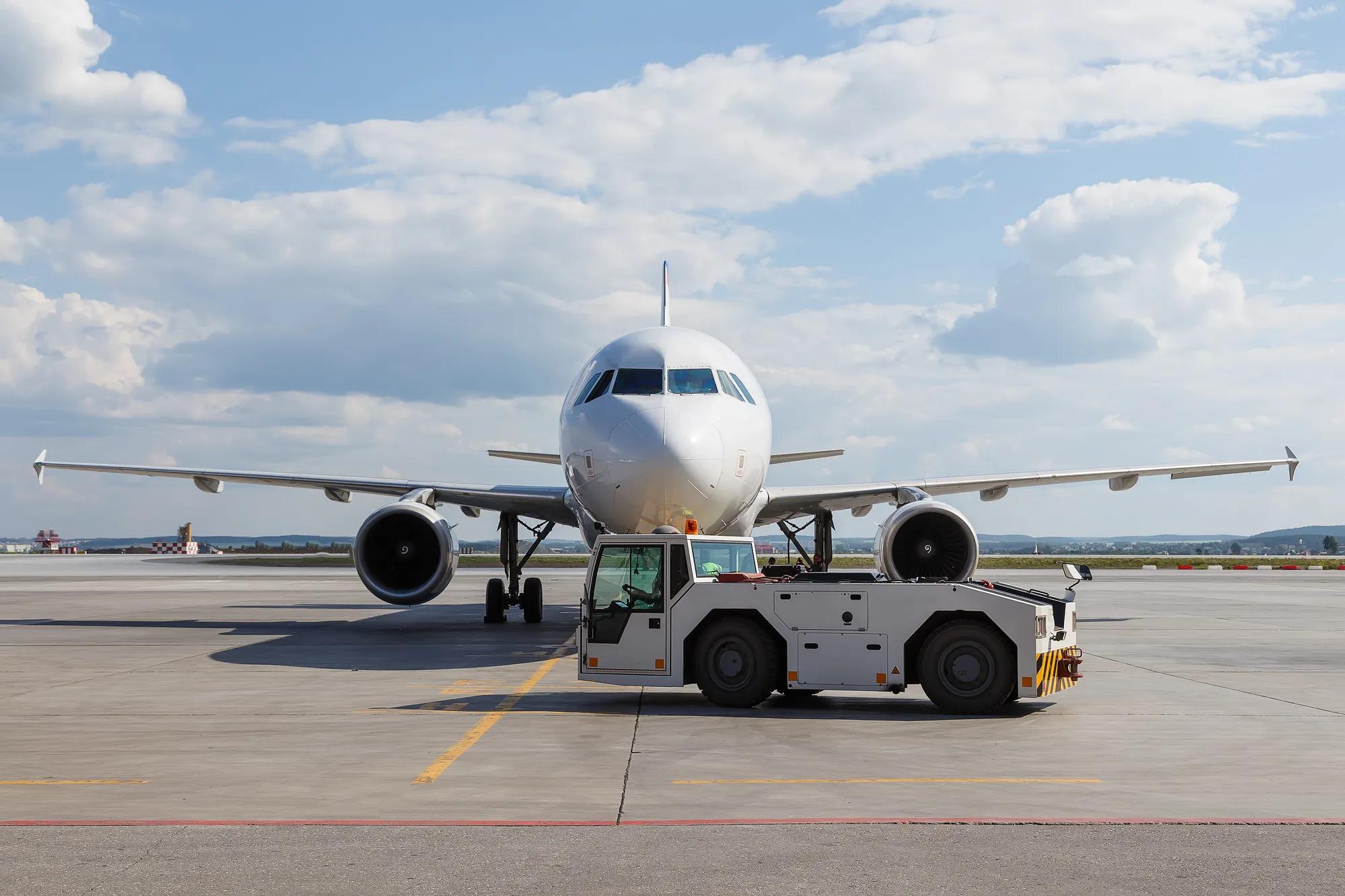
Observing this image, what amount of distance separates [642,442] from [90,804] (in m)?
8.48

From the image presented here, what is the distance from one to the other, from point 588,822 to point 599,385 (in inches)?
398

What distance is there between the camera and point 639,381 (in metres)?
15.9

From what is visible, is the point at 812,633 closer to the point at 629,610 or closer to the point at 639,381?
the point at 629,610

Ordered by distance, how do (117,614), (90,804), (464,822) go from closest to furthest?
(464,822)
(90,804)
(117,614)

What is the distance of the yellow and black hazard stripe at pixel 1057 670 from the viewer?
11.2 meters

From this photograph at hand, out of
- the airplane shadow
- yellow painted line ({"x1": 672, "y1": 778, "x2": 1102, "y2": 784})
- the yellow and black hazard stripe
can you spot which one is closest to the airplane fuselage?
the airplane shadow

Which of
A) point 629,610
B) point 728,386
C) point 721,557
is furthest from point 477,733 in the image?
point 728,386

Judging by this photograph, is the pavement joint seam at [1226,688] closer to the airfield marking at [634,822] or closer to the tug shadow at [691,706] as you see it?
the tug shadow at [691,706]

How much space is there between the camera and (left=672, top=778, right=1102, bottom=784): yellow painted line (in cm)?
782

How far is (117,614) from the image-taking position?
82.0 ft

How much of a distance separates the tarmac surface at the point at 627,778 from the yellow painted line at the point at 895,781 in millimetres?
29

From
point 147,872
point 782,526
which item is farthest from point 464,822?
point 782,526

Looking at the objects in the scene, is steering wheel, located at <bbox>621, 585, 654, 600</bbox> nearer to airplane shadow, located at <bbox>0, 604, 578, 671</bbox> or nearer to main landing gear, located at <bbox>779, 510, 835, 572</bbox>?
airplane shadow, located at <bbox>0, 604, 578, 671</bbox>

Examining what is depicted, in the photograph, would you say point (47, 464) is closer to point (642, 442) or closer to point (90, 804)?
point (642, 442)
